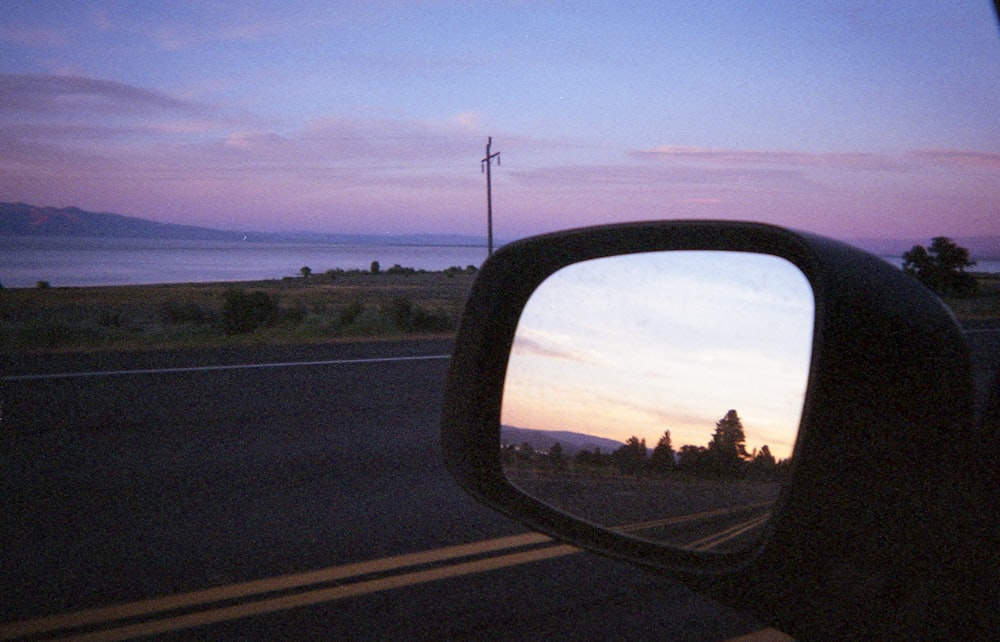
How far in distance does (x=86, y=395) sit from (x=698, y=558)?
9.78 metres

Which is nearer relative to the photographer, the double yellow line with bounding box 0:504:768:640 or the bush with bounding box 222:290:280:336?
the double yellow line with bounding box 0:504:768:640

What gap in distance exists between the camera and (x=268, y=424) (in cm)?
828

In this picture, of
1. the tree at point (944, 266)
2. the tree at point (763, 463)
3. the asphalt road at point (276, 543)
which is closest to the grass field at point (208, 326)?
the asphalt road at point (276, 543)

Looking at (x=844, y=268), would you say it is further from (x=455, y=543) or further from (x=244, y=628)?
(x=455, y=543)

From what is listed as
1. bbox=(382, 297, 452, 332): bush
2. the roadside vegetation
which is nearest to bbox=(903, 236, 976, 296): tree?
the roadside vegetation

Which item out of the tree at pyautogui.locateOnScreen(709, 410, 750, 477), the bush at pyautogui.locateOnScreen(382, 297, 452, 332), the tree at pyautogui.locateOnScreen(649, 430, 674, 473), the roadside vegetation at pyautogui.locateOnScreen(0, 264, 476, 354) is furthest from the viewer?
the bush at pyautogui.locateOnScreen(382, 297, 452, 332)

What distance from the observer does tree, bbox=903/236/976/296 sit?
2158 mm

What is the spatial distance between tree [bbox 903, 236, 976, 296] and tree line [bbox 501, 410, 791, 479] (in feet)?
2.96

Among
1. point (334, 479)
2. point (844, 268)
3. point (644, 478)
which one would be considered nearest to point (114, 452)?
point (334, 479)

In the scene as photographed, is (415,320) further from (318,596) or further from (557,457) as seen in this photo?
(557,457)

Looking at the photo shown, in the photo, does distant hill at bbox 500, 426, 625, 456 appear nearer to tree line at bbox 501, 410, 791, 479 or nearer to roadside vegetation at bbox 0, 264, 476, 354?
tree line at bbox 501, 410, 791, 479

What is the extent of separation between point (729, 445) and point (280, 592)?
10.1 feet

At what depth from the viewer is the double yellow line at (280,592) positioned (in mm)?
3555

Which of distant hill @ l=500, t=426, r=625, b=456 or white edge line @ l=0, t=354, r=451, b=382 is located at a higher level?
distant hill @ l=500, t=426, r=625, b=456
